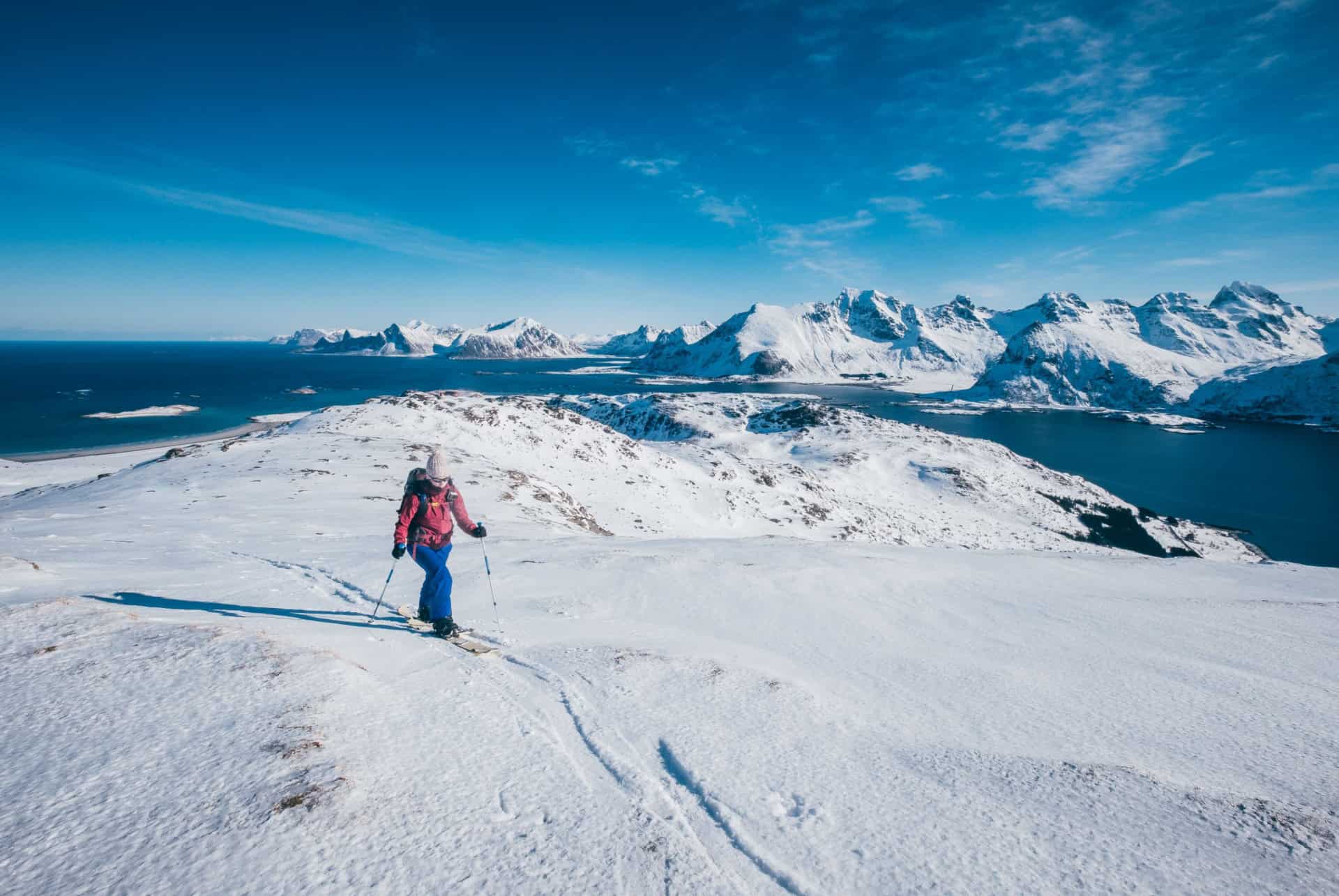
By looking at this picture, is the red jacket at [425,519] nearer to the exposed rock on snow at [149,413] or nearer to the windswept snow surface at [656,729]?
the windswept snow surface at [656,729]

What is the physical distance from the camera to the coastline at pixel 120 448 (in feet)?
203

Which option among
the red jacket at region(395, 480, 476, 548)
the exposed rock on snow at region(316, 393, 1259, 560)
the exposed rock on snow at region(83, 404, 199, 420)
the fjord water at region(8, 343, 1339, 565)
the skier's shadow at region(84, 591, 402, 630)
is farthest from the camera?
the exposed rock on snow at region(83, 404, 199, 420)

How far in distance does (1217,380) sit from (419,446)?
780 feet

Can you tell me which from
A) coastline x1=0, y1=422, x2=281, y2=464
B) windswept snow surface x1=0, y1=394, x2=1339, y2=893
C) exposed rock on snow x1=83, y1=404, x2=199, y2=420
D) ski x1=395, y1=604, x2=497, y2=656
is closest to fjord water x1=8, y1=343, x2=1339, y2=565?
exposed rock on snow x1=83, y1=404, x2=199, y2=420

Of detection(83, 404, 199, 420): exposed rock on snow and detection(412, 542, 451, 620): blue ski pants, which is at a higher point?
detection(412, 542, 451, 620): blue ski pants

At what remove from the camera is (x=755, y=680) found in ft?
19.6

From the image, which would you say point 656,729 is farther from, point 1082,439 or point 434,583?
point 1082,439

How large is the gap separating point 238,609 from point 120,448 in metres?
86.3

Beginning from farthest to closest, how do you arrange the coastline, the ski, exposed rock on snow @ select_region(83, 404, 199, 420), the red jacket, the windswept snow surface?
exposed rock on snow @ select_region(83, 404, 199, 420)
the coastline
the red jacket
the ski
the windswept snow surface

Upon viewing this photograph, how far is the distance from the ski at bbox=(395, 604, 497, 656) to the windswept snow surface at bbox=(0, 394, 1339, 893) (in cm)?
20

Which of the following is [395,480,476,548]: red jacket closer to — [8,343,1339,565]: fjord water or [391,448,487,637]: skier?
[391,448,487,637]: skier

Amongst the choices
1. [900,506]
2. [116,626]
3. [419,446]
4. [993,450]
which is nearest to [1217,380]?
[993,450]

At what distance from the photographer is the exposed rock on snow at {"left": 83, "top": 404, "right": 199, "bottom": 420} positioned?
89.5m

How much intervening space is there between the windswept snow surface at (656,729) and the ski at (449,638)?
8.1 inches
